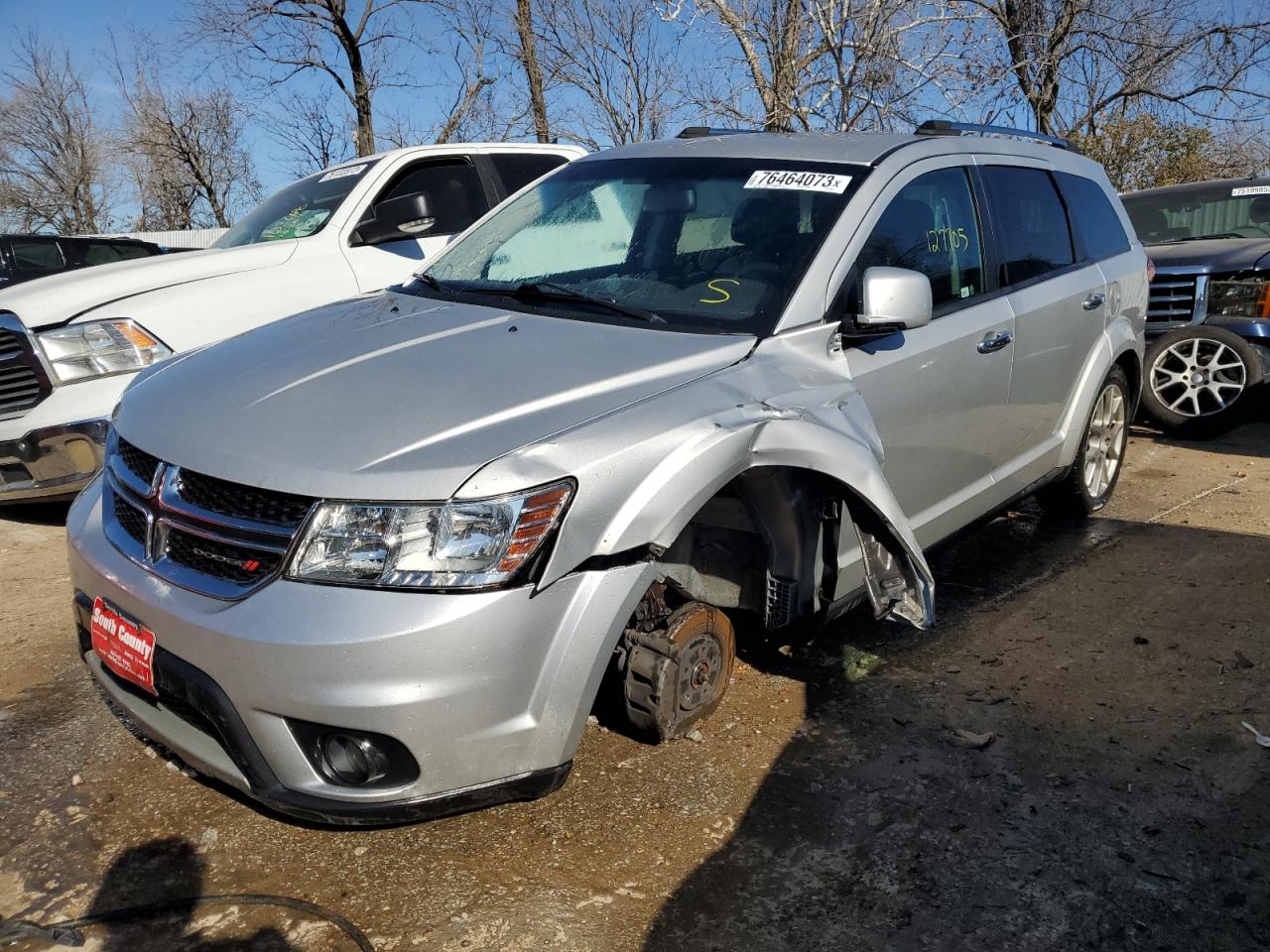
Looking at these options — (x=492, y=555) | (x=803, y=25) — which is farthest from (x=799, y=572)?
(x=803, y=25)

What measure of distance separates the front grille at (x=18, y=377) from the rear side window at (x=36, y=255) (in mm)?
6441

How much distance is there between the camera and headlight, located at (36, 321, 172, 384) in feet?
16.3

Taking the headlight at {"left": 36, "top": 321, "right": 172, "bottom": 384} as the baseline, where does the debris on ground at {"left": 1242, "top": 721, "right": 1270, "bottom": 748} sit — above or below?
below

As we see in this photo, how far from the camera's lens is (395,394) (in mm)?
2635

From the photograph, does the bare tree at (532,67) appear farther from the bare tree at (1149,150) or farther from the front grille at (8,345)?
the front grille at (8,345)

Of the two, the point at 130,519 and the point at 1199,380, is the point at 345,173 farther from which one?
the point at 1199,380

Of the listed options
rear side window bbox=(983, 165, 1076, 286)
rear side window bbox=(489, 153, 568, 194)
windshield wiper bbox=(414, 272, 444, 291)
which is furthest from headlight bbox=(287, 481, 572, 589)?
rear side window bbox=(489, 153, 568, 194)

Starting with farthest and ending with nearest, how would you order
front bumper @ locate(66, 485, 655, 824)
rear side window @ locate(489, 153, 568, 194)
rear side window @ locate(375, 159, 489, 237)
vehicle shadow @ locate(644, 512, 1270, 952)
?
rear side window @ locate(489, 153, 568, 194) < rear side window @ locate(375, 159, 489, 237) < vehicle shadow @ locate(644, 512, 1270, 952) < front bumper @ locate(66, 485, 655, 824)

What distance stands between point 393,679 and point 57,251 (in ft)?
36.1

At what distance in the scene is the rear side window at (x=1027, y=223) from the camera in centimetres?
418

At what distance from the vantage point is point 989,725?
3.33 metres

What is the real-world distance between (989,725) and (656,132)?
51.5 feet

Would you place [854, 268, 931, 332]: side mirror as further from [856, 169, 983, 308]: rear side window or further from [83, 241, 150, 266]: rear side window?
[83, 241, 150, 266]: rear side window

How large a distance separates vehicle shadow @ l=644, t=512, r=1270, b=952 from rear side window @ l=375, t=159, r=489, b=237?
3718 mm
